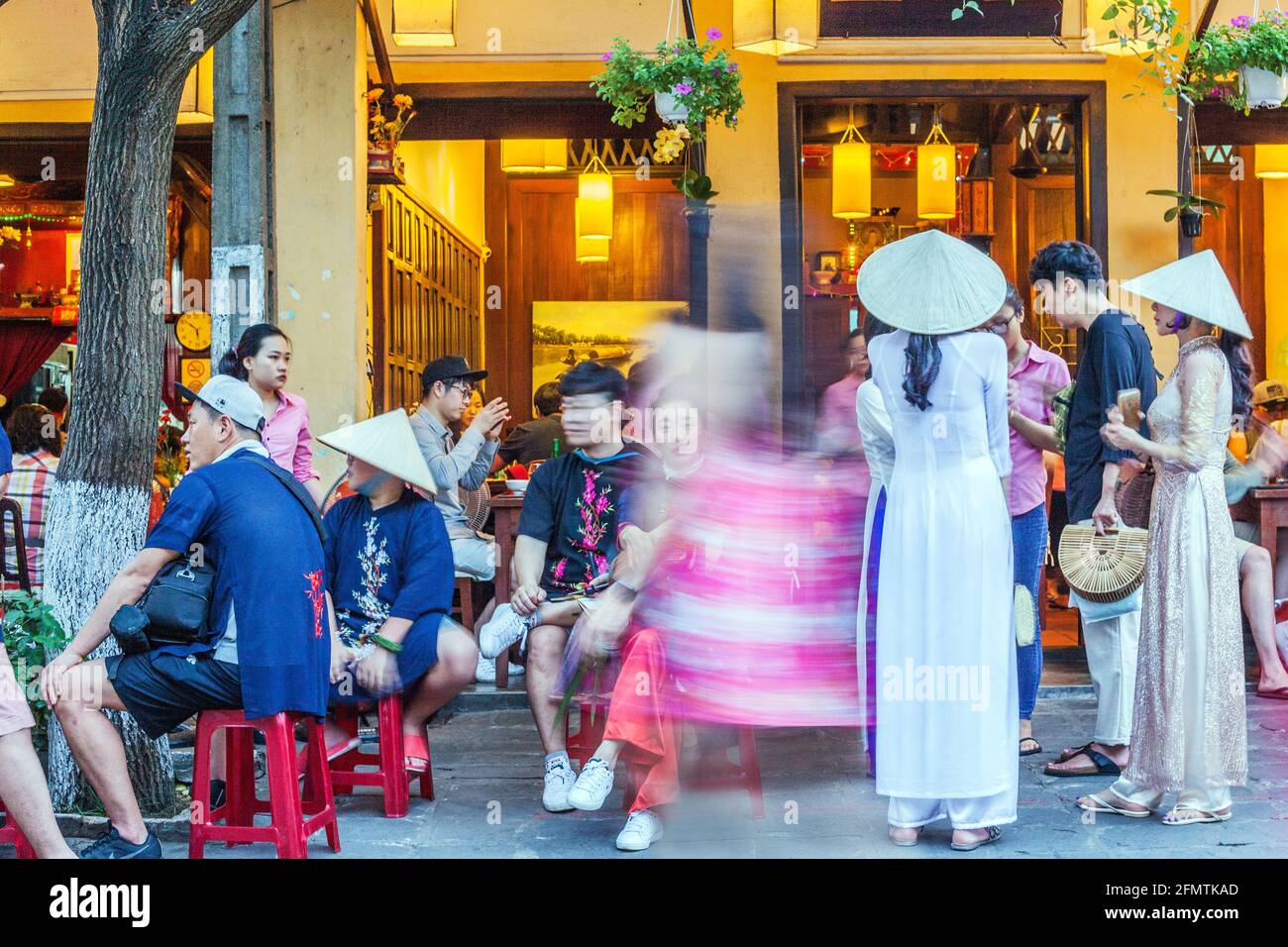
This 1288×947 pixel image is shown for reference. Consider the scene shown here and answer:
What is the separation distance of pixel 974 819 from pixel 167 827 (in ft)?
9.30

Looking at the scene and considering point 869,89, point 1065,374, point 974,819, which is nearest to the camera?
point 974,819

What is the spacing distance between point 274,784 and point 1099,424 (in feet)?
11.3

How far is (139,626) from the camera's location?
420 cm

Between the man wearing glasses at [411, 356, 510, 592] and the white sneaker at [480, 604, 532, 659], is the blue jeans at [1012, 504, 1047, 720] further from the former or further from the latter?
the man wearing glasses at [411, 356, 510, 592]

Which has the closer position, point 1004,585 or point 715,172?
point 1004,585

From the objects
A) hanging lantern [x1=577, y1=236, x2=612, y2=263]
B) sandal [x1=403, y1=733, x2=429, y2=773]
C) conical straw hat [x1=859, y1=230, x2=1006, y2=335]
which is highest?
hanging lantern [x1=577, y1=236, x2=612, y2=263]

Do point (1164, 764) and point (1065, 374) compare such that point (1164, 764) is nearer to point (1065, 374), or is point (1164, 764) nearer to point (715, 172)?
point (1065, 374)

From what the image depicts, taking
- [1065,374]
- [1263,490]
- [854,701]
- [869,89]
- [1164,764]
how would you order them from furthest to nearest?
[869,89] < [1263,490] < [1065,374] < [854,701] < [1164,764]

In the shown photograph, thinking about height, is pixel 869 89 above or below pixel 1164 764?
above

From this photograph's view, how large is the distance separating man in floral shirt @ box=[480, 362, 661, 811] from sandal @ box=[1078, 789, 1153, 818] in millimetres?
1902

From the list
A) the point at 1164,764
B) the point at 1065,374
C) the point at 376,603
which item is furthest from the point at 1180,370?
the point at 376,603

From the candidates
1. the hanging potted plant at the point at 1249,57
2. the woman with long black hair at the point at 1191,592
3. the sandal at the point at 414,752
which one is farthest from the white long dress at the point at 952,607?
the hanging potted plant at the point at 1249,57

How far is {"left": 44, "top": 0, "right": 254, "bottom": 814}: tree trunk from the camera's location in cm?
516

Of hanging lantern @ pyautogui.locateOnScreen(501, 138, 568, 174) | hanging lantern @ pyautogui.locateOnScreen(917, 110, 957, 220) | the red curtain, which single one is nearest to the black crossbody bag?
hanging lantern @ pyautogui.locateOnScreen(501, 138, 568, 174)
